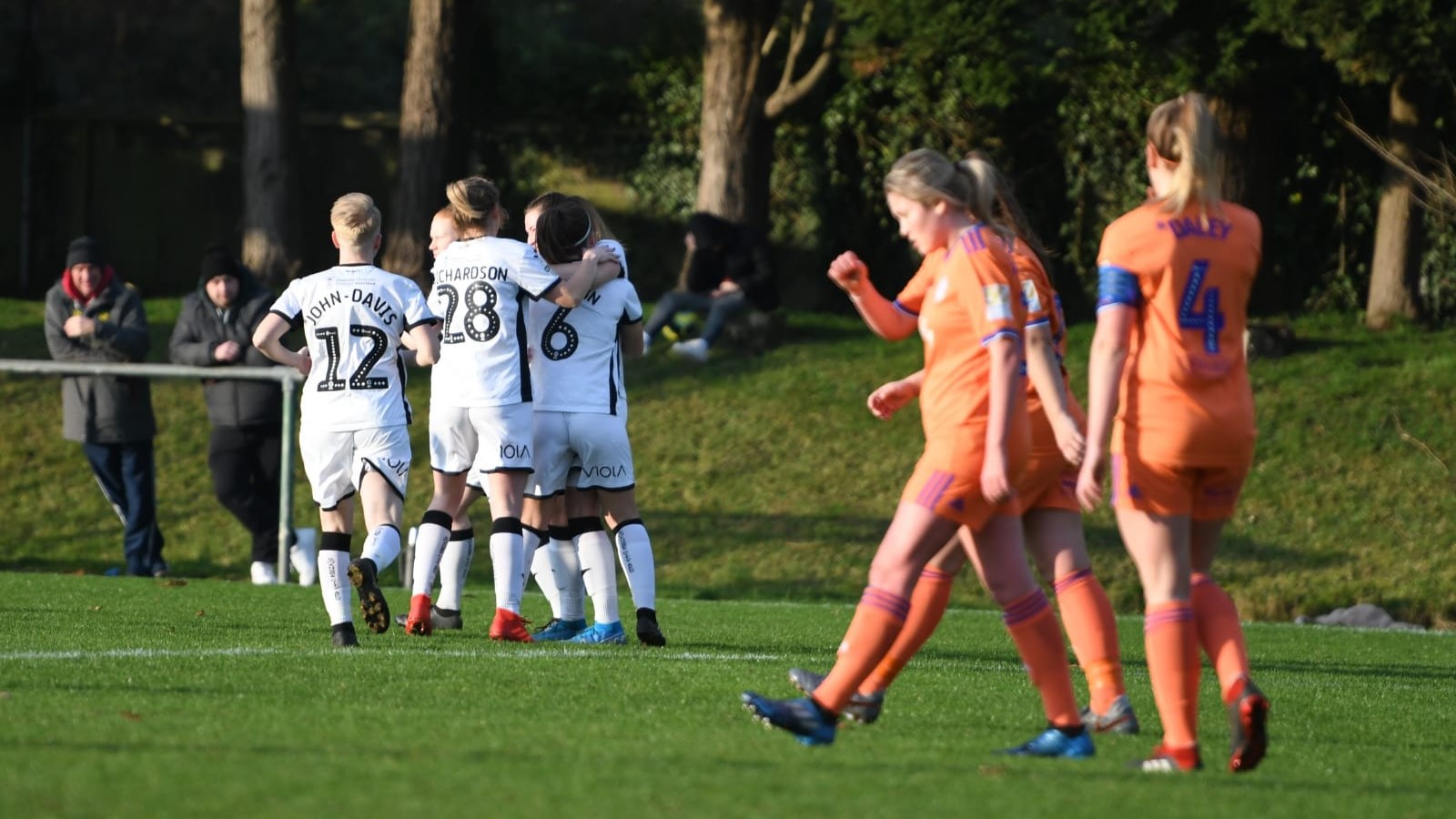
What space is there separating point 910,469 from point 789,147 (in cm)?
720

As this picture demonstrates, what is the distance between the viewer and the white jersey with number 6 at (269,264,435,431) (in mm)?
8469

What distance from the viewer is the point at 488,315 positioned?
8.75 metres

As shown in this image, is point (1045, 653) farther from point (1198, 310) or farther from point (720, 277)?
point (720, 277)

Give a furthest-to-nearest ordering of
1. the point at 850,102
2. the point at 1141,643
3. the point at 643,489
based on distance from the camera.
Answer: the point at 850,102 → the point at 643,489 → the point at 1141,643

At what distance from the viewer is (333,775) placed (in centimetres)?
473

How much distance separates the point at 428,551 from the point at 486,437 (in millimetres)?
673

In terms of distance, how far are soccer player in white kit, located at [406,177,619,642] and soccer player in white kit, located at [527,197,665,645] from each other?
144mm

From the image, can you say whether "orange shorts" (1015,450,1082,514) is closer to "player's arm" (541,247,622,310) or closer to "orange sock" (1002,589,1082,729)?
"orange sock" (1002,589,1082,729)

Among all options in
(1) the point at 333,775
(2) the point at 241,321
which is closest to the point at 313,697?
(1) the point at 333,775

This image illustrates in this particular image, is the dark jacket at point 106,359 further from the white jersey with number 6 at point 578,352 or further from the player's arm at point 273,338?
the white jersey with number 6 at point 578,352

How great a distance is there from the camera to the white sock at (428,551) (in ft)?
29.8

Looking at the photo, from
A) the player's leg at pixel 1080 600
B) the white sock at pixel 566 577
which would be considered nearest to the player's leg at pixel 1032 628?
the player's leg at pixel 1080 600

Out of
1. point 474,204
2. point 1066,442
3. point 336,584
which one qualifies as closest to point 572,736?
point 1066,442

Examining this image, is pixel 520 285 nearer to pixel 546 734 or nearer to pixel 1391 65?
pixel 546 734
